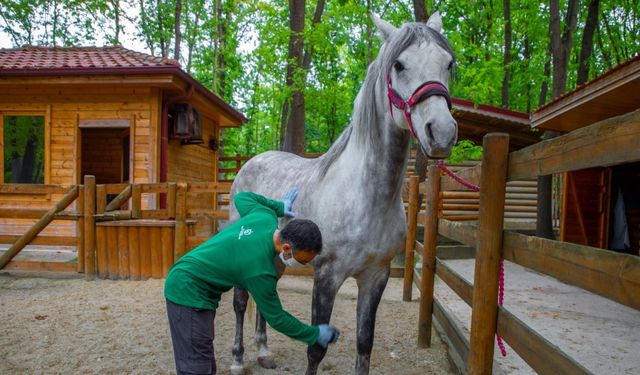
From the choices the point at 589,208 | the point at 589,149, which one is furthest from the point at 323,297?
the point at 589,208

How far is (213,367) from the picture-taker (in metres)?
2.36

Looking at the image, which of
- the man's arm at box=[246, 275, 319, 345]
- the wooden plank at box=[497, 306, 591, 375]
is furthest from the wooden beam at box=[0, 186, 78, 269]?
the wooden plank at box=[497, 306, 591, 375]

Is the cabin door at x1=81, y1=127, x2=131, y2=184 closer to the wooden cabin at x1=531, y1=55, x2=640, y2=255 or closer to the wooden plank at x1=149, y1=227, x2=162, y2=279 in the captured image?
the wooden plank at x1=149, y1=227, x2=162, y2=279

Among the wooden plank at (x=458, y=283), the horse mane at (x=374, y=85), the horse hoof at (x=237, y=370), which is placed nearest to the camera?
the horse mane at (x=374, y=85)

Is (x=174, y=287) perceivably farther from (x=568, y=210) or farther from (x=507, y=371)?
(x=568, y=210)

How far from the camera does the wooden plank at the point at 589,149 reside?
4.56ft

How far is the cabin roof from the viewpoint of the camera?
8.35 meters

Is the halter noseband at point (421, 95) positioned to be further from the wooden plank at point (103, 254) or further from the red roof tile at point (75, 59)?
the red roof tile at point (75, 59)

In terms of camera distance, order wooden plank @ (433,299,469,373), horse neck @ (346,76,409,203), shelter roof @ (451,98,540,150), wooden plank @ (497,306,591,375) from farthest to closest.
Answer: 1. shelter roof @ (451,98,540,150)
2. wooden plank @ (433,299,469,373)
3. horse neck @ (346,76,409,203)
4. wooden plank @ (497,306,591,375)

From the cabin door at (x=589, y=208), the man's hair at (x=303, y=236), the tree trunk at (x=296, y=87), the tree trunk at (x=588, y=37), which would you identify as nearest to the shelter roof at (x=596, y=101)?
the cabin door at (x=589, y=208)

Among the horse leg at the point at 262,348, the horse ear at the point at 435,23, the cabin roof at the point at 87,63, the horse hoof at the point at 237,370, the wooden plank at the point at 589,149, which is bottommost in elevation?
the horse hoof at the point at 237,370

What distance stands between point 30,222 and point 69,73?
3224 millimetres

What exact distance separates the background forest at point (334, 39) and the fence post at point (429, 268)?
4502 mm

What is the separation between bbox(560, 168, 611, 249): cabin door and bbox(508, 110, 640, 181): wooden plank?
296 inches
